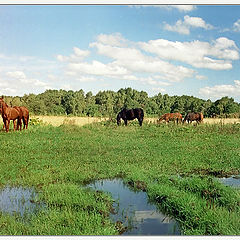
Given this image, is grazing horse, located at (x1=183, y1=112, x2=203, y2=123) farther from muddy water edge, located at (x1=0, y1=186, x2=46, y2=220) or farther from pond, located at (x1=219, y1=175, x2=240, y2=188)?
muddy water edge, located at (x1=0, y1=186, x2=46, y2=220)

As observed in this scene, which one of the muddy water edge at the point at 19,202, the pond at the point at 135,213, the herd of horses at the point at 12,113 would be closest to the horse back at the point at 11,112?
the herd of horses at the point at 12,113

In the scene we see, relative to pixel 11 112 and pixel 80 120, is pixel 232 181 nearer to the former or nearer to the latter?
pixel 80 120

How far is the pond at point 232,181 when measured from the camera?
3496mm

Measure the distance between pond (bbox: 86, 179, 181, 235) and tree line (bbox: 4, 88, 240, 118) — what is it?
1518mm

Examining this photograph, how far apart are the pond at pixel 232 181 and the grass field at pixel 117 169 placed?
145mm

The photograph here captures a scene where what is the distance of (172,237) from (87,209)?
94 cm

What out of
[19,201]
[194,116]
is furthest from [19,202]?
[194,116]

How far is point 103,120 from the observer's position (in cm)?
526

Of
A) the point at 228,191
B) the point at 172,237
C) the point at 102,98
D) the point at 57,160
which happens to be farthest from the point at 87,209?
the point at 102,98

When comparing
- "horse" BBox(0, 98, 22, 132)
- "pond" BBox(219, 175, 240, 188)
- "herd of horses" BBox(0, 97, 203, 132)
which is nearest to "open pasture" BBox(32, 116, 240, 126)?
"herd of horses" BBox(0, 97, 203, 132)

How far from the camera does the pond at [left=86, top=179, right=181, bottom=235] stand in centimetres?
261

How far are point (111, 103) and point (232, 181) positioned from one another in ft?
8.43

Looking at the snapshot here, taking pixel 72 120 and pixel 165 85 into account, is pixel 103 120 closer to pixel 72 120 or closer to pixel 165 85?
pixel 72 120

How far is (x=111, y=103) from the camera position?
4.99 meters
